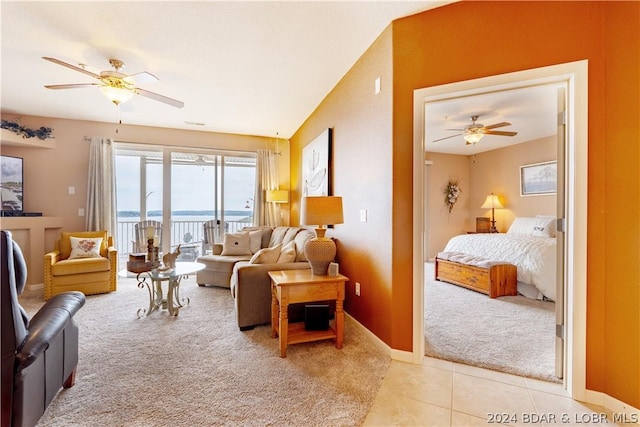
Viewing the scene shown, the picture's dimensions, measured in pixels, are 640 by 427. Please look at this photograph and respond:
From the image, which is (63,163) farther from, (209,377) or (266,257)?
(209,377)

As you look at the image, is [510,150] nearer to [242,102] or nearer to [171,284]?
[242,102]

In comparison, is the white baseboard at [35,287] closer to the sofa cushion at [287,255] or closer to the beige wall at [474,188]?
the sofa cushion at [287,255]

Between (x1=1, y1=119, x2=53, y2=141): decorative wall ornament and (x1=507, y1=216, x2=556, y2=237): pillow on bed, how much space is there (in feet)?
26.5

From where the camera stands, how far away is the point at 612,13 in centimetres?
162

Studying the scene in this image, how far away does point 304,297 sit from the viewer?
2303 mm

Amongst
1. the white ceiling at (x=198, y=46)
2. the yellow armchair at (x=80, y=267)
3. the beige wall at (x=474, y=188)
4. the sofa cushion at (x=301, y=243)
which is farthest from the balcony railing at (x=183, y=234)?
the beige wall at (x=474, y=188)

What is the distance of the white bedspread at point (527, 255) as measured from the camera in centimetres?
344

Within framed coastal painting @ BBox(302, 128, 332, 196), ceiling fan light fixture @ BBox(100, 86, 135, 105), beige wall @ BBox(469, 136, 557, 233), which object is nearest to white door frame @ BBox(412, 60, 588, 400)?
framed coastal painting @ BBox(302, 128, 332, 196)

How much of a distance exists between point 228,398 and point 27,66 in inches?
147

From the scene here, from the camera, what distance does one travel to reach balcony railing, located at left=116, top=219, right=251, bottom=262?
5.23 m

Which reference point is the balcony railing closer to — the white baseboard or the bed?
the white baseboard

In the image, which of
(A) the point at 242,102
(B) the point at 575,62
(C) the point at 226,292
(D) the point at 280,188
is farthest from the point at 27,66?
(B) the point at 575,62

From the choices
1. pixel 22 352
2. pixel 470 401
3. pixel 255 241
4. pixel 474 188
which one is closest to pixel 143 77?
pixel 22 352

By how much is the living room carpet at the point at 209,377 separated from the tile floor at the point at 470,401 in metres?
0.14
